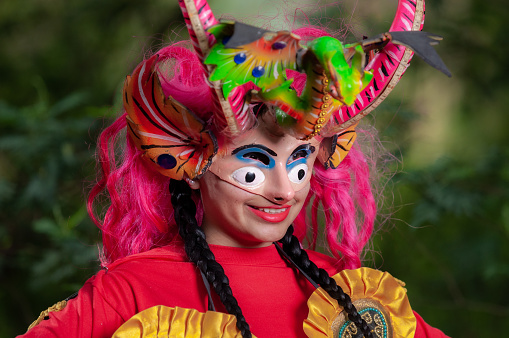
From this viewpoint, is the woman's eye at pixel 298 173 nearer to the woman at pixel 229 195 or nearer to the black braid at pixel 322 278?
the woman at pixel 229 195

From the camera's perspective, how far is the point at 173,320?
1051mm

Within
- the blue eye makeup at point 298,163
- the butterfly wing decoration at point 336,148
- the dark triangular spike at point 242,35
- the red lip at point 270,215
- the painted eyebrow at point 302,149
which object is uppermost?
the dark triangular spike at point 242,35

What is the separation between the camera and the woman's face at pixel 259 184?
1156 millimetres

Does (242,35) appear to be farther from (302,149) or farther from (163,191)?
(163,191)

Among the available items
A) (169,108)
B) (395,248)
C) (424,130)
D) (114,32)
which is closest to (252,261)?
(169,108)

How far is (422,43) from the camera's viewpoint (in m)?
1.00

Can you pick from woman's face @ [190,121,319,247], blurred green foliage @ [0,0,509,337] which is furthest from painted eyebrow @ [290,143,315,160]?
blurred green foliage @ [0,0,509,337]

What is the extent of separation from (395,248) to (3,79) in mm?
1942

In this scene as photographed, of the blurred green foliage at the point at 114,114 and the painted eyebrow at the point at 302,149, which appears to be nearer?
the painted eyebrow at the point at 302,149

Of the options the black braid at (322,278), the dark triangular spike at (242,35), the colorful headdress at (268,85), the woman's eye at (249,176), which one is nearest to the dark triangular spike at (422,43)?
the colorful headdress at (268,85)

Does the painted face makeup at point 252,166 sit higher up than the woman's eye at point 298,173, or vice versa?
the painted face makeup at point 252,166

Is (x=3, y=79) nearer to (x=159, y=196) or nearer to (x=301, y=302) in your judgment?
(x=159, y=196)

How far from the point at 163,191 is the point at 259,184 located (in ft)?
0.93

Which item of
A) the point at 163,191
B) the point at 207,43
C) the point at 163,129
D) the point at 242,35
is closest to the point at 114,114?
the point at 163,191
